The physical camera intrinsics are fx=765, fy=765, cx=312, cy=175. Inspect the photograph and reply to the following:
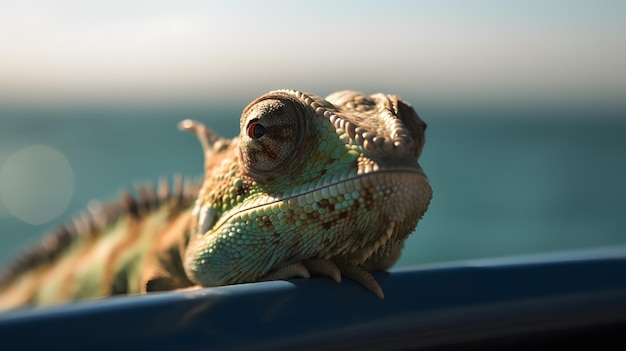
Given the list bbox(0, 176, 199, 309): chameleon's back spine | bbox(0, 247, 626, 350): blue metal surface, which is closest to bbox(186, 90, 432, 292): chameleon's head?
bbox(0, 247, 626, 350): blue metal surface

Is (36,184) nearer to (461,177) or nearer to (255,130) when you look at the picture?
(461,177)

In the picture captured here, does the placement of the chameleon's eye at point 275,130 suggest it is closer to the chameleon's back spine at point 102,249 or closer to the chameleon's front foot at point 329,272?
the chameleon's front foot at point 329,272

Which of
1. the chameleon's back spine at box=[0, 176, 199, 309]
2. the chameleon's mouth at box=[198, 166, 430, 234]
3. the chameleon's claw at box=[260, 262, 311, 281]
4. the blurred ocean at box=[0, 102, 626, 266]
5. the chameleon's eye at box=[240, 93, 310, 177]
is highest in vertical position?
the chameleon's eye at box=[240, 93, 310, 177]

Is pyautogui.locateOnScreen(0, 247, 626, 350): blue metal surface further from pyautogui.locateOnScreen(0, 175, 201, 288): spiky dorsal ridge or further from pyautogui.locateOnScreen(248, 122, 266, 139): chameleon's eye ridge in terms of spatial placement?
pyautogui.locateOnScreen(0, 175, 201, 288): spiky dorsal ridge

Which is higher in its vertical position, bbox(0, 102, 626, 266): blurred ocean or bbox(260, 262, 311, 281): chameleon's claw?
bbox(260, 262, 311, 281): chameleon's claw

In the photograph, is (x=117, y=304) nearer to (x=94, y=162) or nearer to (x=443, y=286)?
(x=443, y=286)

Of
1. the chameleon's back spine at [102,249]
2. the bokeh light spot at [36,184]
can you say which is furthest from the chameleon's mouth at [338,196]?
the bokeh light spot at [36,184]
